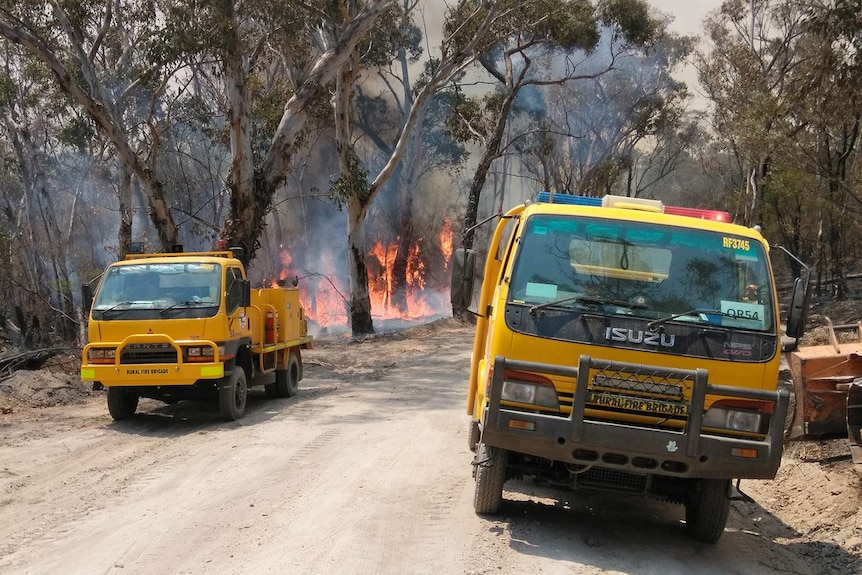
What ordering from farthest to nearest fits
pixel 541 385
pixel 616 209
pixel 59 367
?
1. pixel 59 367
2. pixel 616 209
3. pixel 541 385

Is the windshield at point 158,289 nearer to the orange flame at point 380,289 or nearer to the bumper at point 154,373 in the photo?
the bumper at point 154,373

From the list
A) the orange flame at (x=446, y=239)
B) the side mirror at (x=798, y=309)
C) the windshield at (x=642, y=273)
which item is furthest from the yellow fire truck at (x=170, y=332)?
the orange flame at (x=446, y=239)

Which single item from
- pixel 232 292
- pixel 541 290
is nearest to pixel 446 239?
pixel 232 292

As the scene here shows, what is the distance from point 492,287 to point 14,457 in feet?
17.3

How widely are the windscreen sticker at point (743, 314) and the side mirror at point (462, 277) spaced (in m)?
1.83

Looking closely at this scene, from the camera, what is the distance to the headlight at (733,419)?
584cm

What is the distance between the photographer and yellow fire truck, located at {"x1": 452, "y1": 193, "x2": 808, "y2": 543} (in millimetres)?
5789

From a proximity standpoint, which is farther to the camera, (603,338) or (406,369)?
(406,369)

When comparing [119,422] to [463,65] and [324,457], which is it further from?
Answer: [463,65]

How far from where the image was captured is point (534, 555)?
19.3ft

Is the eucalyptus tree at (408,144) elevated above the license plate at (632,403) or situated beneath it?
elevated above

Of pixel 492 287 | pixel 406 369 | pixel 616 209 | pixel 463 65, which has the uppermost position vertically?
pixel 463 65

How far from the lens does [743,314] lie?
19.9 feet

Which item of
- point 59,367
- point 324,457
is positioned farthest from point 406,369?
point 324,457
